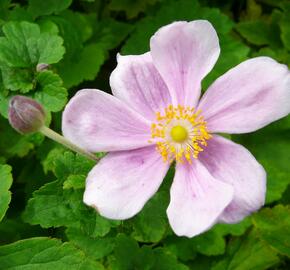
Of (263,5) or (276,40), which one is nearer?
(276,40)

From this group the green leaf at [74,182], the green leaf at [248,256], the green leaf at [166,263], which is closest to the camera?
the green leaf at [74,182]

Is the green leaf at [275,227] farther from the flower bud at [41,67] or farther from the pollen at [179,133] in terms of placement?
the flower bud at [41,67]

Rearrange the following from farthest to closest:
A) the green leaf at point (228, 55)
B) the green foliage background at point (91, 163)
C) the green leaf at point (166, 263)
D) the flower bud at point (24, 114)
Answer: the green leaf at point (228, 55) < the green leaf at point (166, 263) < the green foliage background at point (91, 163) < the flower bud at point (24, 114)

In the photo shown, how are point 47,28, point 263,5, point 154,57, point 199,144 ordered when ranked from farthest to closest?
point 263,5 < point 47,28 < point 199,144 < point 154,57

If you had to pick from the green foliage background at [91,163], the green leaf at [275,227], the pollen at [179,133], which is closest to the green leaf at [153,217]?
the green foliage background at [91,163]

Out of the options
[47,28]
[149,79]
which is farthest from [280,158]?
[47,28]

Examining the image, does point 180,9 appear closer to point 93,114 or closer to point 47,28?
point 47,28
